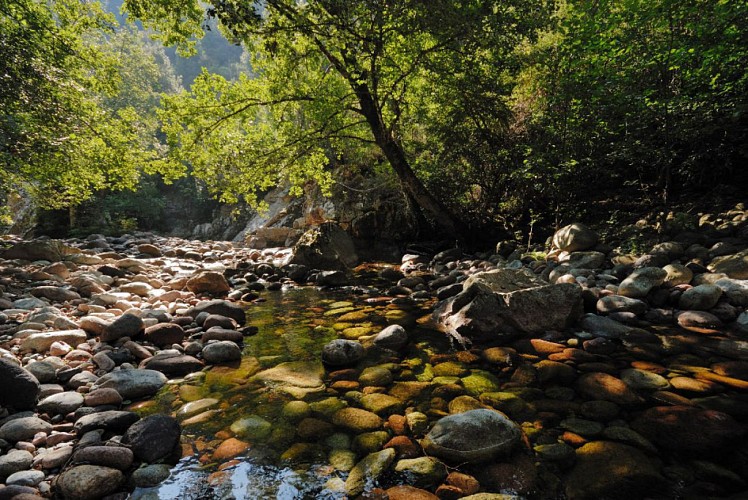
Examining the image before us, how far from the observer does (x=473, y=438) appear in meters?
2.62

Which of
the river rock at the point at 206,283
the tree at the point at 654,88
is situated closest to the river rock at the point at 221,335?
the river rock at the point at 206,283

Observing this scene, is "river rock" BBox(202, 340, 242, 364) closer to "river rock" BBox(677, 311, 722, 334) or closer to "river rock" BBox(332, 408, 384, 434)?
"river rock" BBox(332, 408, 384, 434)

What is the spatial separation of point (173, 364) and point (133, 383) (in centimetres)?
60

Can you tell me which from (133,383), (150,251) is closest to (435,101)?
(133,383)

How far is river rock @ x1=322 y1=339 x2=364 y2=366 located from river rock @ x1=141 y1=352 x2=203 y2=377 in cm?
162

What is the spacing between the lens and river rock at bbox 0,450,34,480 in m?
2.40

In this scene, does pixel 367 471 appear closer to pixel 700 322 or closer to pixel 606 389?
pixel 606 389

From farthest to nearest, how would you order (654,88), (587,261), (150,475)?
(587,261) < (654,88) < (150,475)

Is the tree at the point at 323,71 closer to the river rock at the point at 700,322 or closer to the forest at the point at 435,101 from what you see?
the forest at the point at 435,101

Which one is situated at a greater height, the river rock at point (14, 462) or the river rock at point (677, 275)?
the river rock at point (677, 275)

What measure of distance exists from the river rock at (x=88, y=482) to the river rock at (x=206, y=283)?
6526mm

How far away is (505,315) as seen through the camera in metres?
4.97

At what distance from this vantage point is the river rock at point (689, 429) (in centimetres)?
248

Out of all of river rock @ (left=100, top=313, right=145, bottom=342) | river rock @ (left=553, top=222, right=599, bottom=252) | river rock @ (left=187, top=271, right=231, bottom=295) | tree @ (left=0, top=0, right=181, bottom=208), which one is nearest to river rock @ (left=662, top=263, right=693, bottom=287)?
river rock @ (left=553, top=222, right=599, bottom=252)
